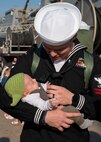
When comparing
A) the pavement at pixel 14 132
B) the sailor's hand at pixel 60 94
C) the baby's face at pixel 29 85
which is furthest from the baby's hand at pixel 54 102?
the pavement at pixel 14 132

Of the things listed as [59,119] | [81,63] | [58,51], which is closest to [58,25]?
[58,51]

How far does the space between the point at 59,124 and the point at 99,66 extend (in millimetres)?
475

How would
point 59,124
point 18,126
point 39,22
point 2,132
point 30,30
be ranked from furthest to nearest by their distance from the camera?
point 30,30 < point 18,126 < point 2,132 < point 39,22 < point 59,124

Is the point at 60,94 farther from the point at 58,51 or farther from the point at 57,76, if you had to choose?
the point at 58,51

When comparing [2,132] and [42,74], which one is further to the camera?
[2,132]

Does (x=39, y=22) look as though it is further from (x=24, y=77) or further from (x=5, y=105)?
(x=5, y=105)

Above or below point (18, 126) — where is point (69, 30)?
above

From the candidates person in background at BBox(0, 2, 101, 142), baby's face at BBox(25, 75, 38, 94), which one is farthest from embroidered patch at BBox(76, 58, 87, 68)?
baby's face at BBox(25, 75, 38, 94)

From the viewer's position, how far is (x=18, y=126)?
330 inches

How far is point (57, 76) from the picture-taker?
2.67 metres

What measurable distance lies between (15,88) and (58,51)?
0.35 meters

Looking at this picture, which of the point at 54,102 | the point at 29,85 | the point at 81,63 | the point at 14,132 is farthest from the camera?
the point at 14,132

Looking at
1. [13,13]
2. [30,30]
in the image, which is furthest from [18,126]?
[13,13]

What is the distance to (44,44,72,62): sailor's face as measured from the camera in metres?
2.60
